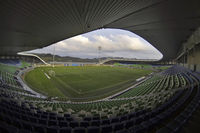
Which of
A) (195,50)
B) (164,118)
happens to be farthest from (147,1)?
(195,50)

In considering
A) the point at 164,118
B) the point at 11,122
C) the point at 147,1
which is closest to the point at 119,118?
the point at 164,118

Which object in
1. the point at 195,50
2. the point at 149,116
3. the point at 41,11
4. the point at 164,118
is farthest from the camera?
the point at 195,50

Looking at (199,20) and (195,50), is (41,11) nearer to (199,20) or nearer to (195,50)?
(199,20)

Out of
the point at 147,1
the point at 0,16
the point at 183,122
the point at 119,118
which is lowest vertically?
the point at 119,118

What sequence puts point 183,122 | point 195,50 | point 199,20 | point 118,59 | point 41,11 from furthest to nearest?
point 118,59
point 195,50
point 199,20
point 41,11
point 183,122

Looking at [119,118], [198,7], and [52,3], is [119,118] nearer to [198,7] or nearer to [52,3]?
[52,3]

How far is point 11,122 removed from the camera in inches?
132

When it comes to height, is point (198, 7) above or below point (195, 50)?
above

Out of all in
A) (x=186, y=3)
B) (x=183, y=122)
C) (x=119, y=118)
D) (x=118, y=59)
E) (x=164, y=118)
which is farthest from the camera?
(x=118, y=59)

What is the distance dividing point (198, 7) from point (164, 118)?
7620mm

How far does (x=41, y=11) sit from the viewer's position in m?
7.23

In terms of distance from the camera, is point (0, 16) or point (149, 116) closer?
point (149, 116)

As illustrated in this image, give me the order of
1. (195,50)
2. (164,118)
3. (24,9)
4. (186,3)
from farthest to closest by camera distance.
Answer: (195,50) → (24,9) → (186,3) → (164,118)

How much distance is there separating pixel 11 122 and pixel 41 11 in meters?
7.42
